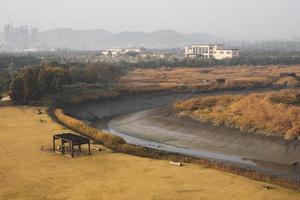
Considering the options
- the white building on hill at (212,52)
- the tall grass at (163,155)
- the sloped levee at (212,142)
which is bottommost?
the sloped levee at (212,142)

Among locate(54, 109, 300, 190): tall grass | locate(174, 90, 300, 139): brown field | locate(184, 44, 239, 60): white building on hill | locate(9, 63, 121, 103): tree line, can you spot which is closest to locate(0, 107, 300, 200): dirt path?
locate(54, 109, 300, 190): tall grass

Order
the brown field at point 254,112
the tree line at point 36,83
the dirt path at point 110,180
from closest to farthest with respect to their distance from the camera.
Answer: the dirt path at point 110,180, the brown field at point 254,112, the tree line at point 36,83

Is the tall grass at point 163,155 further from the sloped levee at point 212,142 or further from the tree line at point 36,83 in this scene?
the tree line at point 36,83

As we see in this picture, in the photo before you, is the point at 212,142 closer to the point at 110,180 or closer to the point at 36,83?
the point at 110,180

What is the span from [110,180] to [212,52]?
410ft

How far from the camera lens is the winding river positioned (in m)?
23.8

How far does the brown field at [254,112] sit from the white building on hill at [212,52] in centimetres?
8412

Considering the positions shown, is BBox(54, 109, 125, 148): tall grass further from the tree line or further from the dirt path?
the tree line

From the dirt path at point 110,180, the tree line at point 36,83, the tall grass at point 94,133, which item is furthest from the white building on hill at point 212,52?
the dirt path at point 110,180

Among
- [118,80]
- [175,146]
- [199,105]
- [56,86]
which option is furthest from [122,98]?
[175,146]

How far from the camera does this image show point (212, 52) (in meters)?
139

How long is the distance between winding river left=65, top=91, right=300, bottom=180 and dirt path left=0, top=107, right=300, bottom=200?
16.9 ft

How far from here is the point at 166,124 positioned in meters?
35.1

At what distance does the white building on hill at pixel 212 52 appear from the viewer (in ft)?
412
